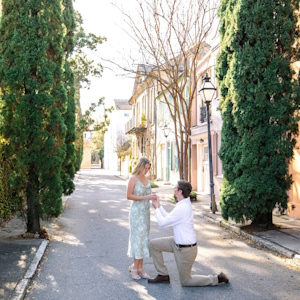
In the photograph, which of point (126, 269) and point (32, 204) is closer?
point (126, 269)

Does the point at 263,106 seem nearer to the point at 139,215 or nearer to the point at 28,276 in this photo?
the point at 139,215

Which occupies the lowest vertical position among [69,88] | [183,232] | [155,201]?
[183,232]

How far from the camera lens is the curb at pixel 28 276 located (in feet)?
16.3

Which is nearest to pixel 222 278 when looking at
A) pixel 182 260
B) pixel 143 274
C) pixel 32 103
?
pixel 182 260

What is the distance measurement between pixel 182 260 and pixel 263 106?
16.1 feet

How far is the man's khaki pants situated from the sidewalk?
1.79m

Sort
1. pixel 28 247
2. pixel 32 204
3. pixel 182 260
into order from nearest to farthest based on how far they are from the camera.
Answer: pixel 182 260 → pixel 28 247 → pixel 32 204

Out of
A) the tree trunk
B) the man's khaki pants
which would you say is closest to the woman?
the man's khaki pants

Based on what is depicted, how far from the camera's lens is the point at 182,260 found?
5.29m

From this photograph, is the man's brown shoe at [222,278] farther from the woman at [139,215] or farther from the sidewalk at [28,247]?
the sidewalk at [28,247]

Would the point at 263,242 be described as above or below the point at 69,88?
below

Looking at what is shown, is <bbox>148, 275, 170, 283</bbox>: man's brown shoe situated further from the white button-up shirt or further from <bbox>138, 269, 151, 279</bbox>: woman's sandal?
the white button-up shirt

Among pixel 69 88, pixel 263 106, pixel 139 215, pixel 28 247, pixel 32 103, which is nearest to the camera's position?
pixel 139 215

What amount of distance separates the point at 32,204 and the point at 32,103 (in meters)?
2.19
